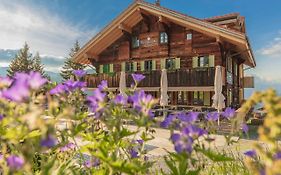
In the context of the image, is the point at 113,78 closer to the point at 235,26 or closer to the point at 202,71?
the point at 202,71

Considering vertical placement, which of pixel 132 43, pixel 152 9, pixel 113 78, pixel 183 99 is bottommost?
pixel 183 99

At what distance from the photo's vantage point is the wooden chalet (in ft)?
60.5

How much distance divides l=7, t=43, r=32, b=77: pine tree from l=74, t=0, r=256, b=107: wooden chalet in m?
27.3

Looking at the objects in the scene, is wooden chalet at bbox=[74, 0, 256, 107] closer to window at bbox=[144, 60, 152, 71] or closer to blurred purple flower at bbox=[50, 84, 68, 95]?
window at bbox=[144, 60, 152, 71]

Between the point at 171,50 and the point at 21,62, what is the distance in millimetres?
36102

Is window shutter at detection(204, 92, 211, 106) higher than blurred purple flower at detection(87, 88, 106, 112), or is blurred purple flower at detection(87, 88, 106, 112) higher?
blurred purple flower at detection(87, 88, 106, 112)

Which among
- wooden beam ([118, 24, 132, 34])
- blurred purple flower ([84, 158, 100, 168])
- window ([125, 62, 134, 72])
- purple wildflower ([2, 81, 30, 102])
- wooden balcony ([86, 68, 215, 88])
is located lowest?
blurred purple flower ([84, 158, 100, 168])

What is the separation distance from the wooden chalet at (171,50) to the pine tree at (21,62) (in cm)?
2727

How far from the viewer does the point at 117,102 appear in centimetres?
169

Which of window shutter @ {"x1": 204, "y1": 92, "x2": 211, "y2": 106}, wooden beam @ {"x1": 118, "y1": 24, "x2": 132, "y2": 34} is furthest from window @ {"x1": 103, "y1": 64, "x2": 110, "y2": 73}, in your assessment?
window shutter @ {"x1": 204, "y1": 92, "x2": 211, "y2": 106}

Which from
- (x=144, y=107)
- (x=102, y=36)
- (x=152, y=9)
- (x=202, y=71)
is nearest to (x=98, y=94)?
(x=144, y=107)

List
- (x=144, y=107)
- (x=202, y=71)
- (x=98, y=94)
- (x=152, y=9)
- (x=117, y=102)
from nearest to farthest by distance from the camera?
(x=144, y=107) < (x=98, y=94) < (x=117, y=102) < (x=202, y=71) < (x=152, y=9)

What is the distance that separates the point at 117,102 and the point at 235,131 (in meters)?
0.69

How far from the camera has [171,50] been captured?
2139 cm
